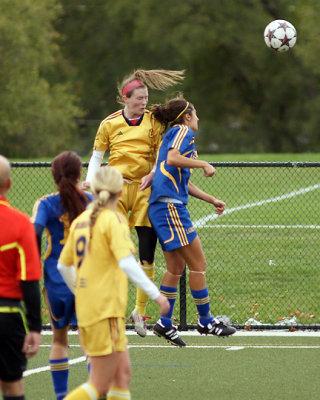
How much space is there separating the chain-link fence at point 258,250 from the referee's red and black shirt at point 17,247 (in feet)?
13.8

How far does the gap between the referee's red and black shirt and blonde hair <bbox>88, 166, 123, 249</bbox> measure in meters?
0.39

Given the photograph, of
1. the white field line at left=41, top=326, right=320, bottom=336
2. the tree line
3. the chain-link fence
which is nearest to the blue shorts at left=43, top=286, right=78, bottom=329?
the white field line at left=41, top=326, right=320, bottom=336

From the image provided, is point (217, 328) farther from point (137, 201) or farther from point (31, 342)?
point (31, 342)

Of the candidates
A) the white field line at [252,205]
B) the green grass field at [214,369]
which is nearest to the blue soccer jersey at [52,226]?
the green grass field at [214,369]

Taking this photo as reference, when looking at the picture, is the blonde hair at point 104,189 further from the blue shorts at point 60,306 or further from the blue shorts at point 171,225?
the blue shorts at point 171,225

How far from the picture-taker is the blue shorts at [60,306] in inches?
231

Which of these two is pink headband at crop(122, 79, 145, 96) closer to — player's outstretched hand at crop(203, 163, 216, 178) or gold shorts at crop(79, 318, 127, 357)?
player's outstretched hand at crop(203, 163, 216, 178)

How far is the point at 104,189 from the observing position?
5.00 meters

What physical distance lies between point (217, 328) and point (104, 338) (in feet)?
9.13

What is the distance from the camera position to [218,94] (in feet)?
163

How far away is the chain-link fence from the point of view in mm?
10094

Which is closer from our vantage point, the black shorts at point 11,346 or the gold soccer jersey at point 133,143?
the black shorts at point 11,346

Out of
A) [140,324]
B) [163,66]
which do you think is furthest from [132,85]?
[163,66]

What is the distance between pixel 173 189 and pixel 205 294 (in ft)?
3.15
